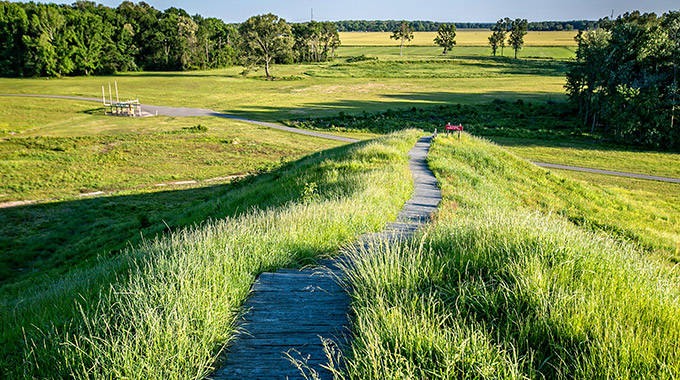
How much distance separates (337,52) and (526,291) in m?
162

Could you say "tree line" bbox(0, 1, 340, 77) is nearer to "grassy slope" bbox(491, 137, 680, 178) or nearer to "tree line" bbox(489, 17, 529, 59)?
"tree line" bbox(489, 17, 529, 59)

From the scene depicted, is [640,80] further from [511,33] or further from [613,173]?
[511,33]

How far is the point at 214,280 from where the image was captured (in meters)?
4.17

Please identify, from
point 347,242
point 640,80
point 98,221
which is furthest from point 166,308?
point 640,80

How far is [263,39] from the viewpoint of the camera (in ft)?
317

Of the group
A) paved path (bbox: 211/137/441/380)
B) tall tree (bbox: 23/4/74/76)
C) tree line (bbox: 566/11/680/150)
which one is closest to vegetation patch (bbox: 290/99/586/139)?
tree line (bbox: 566/11/680/150)

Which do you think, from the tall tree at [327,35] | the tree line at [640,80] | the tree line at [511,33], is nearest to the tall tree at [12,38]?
the tall tree at [327,35]

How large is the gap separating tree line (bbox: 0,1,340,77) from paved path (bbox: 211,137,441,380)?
9979 cm

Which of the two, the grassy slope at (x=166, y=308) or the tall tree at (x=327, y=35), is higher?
the tall tree at (x=327, y=35)

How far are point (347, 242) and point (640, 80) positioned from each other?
45658 mm

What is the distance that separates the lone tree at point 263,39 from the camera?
310 feet

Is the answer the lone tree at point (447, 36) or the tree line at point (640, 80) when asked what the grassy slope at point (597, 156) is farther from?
the lone tree at point (447, 36)

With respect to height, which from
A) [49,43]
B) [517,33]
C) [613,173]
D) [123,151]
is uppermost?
[517,33]

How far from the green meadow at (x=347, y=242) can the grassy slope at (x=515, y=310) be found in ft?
0.08
